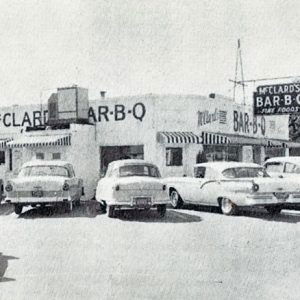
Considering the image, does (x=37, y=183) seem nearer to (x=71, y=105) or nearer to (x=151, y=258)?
(x=151, y=258)

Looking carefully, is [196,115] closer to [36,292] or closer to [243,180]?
[243,180]

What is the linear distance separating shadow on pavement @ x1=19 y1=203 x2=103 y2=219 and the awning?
5.27 meters

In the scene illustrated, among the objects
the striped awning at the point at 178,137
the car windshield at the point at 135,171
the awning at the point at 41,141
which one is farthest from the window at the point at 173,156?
the car windshield at the point at 135,171

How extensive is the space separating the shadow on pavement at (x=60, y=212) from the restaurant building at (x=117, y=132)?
541cm

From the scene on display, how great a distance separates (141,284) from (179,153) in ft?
55.3

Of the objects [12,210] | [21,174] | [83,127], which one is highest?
[83,127]

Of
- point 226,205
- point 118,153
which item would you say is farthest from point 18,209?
point 118,153

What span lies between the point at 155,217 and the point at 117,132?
9671mm

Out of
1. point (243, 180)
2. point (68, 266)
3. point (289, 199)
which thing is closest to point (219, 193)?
point (243, 180)

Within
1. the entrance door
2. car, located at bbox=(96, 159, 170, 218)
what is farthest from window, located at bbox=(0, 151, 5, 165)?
car, located at bbox=(96, 159, 170, 218)

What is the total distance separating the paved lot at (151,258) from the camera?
6508 millimetres

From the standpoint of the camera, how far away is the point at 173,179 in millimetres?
17125

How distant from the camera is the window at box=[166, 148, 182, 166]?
913 inches

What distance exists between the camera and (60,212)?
1644 cm
